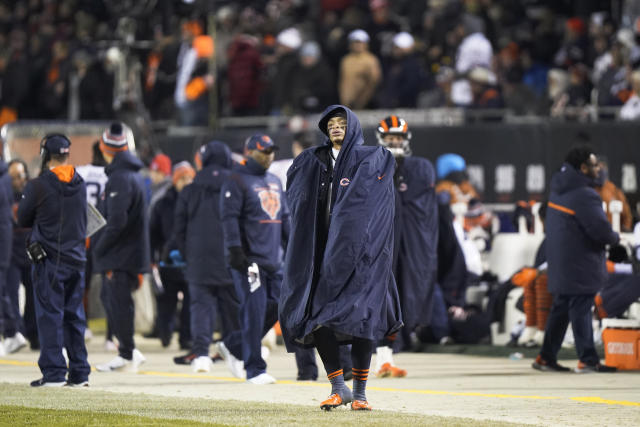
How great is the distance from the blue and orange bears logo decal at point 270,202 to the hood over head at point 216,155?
5.88ft

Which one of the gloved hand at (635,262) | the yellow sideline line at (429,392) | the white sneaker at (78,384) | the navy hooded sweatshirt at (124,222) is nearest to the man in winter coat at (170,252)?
the navy hooded sweatshirt at (124,222)

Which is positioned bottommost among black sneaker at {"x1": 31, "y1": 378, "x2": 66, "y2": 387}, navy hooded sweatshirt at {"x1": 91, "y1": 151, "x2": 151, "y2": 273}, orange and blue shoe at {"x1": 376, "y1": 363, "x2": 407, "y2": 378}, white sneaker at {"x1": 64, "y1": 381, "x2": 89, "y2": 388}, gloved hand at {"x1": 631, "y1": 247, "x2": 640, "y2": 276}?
orange and blue shoe at {"x1": 376, "y1": 363, "x2": 407, "y2": 378}

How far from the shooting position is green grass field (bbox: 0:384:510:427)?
9070mm

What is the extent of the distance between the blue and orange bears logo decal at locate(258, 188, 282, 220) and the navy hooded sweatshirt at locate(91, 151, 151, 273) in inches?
65.3

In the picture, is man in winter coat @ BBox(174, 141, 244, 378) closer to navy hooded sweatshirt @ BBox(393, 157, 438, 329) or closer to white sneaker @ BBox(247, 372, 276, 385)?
white sneaker @ BBox(247, 372, 276, 385)

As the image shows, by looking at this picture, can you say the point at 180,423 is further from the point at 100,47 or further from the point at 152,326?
the point at 100,47

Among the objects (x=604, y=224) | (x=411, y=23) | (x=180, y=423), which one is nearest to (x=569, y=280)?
(x=604, y=224)

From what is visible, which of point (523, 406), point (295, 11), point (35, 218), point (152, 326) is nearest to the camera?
point (523, 406)

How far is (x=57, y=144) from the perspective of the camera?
12039mm

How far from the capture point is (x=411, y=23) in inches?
890

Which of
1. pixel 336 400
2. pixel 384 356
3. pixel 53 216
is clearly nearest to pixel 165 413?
pixel 336 400

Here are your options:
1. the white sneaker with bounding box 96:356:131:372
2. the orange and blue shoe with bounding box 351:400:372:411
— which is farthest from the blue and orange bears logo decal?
the orange and blue shoe with bounding box 351:400:372:411

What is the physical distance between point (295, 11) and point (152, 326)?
8147 millimetres

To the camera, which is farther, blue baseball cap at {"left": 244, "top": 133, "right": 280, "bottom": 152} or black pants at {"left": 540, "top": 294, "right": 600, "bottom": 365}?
black pants at {"left": 540, "top": 294, "right": 600, "bottom": 365}
